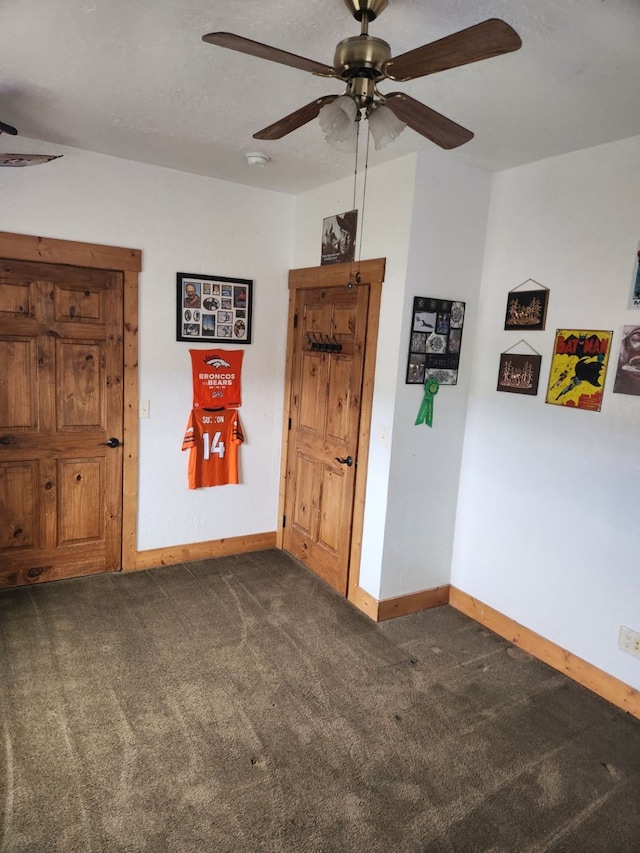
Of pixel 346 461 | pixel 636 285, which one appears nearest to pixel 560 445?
pixel 636 285

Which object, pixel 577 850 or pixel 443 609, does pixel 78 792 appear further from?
pixel 443 609

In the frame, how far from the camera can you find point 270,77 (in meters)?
2.06

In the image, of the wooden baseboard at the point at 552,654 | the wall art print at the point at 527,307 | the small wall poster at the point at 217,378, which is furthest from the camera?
the small wall poster at the point at 217,378

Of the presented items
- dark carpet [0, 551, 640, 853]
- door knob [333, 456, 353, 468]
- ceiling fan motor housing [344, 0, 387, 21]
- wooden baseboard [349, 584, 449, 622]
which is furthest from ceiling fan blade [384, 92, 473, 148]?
wooden baseboard [349, 584, 449, 622]

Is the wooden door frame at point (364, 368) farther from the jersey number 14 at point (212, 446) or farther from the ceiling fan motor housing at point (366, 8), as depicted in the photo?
the ceiling fan motor housing at point (366, 8)

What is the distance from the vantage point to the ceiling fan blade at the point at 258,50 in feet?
4.29

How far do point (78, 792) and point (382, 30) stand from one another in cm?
280

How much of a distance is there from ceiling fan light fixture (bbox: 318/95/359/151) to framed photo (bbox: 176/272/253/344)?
2.13 metres

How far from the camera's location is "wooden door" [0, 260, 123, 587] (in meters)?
3.16

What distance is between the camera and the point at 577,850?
5.98ft

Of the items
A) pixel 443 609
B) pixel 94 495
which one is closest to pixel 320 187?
pixel 94 495

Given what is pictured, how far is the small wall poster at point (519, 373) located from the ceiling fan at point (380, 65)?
146cm

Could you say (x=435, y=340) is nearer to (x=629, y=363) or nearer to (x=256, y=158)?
(x=629, y=363)

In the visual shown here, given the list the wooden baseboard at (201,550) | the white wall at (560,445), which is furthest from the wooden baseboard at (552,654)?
the wooden baseboard at (201,550)
